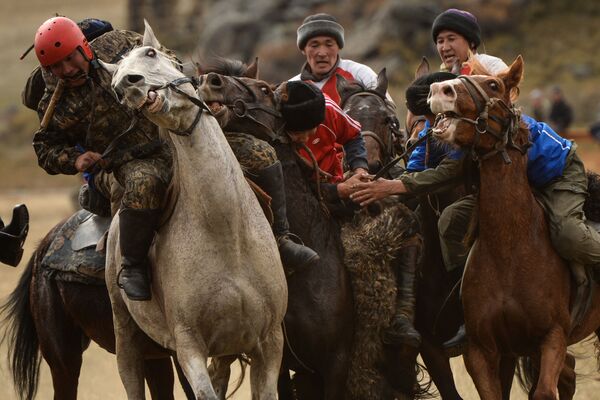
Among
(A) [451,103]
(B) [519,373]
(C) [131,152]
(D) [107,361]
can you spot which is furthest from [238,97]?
(D) [107,361]

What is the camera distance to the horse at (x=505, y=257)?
755 centimetres

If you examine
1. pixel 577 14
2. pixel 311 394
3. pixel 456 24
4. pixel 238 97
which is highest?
pixel 577 14

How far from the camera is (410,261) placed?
29.0 feet

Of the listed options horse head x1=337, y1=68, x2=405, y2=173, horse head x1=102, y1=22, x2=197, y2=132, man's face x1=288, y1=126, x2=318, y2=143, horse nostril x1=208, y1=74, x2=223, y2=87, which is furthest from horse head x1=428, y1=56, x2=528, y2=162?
horse head x1=337, y1=68, x2=405, y2=173

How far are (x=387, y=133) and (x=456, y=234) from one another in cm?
145

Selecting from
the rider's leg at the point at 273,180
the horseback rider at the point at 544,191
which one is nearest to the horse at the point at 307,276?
the rider's leg at the point at 273,180

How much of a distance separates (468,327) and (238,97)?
2068mm

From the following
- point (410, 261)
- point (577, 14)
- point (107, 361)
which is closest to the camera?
point (410, 261)

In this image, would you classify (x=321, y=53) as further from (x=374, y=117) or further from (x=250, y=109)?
(x=250, y=109)

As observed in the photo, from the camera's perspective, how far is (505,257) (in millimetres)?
7758

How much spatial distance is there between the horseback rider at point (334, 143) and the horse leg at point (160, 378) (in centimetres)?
182

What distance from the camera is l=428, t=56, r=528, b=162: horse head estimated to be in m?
7.48

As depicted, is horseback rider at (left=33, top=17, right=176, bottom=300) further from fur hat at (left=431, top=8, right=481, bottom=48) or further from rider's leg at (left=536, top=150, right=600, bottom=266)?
fur hat at (left=431, top=8, right=481, bottom=48)

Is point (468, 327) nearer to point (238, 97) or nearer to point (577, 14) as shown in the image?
point (238, 97)
